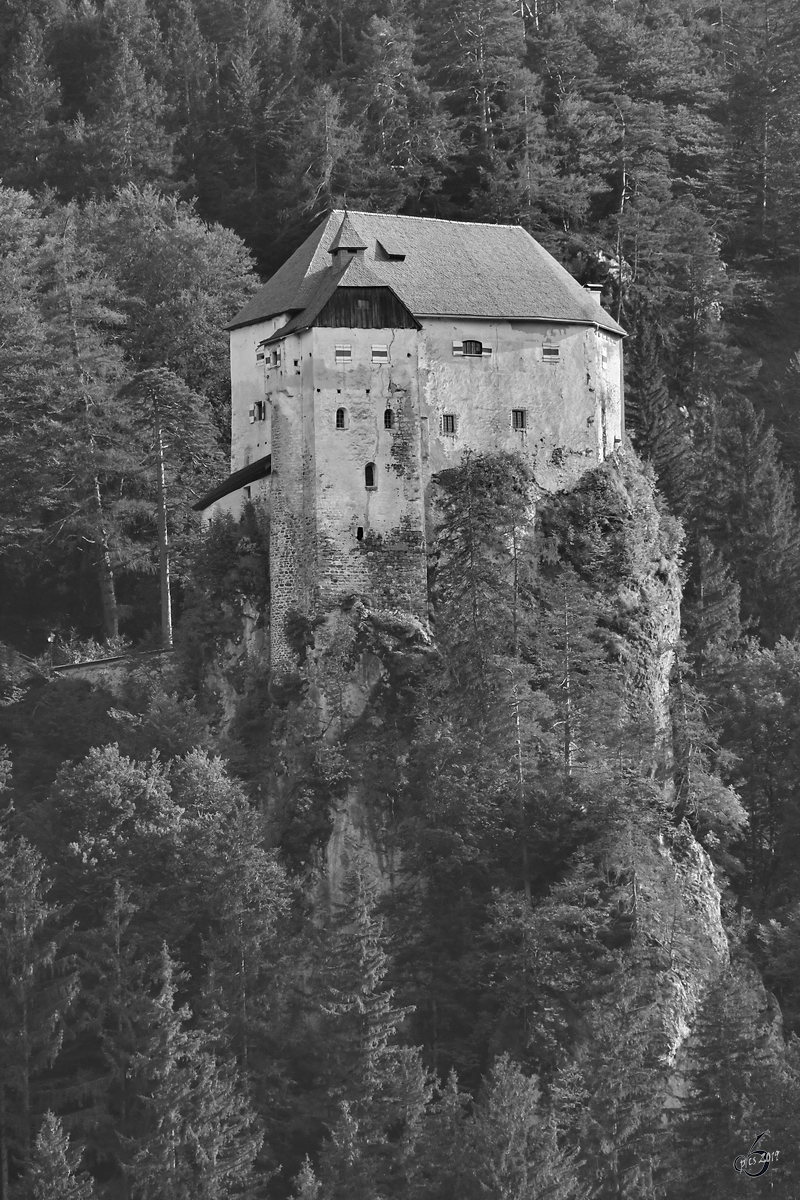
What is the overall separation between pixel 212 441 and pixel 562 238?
15.0m

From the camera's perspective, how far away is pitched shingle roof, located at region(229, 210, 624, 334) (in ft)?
189

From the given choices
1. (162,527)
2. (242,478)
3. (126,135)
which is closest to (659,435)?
(162,527)

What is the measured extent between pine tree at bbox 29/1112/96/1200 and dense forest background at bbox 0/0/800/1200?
8 centimetres

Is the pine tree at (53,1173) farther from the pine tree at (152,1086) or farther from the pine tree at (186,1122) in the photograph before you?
the pine tree at (186,1122)

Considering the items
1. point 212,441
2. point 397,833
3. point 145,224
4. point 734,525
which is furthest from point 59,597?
point 734,525

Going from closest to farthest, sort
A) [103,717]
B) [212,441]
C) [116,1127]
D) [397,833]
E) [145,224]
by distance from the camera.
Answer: [116,1127] < [397,833] < [103,717] < [212,441] < [145,224]

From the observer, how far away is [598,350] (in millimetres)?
59188

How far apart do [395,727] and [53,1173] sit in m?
14.0

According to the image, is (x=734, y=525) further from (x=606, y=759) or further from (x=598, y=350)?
(x=606, y=759)

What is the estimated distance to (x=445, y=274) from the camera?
59.0m

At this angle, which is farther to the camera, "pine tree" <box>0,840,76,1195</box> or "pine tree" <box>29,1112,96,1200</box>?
"pine tree" <box>0,840,76,1195</box>

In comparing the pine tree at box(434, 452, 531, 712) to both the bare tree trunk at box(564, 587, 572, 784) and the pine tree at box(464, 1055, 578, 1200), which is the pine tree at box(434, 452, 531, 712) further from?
the pine tree at box(464, 1055, 578, 1200)

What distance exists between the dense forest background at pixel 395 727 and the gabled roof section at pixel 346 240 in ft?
21.3

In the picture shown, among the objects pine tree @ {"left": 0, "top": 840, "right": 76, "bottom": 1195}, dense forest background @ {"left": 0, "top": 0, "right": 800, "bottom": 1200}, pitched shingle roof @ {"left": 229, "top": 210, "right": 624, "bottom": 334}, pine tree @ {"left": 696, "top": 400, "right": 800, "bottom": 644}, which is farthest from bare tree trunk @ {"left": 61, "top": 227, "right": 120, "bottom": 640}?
pine tree @ {"left": 696, "top": 400, "right": 800, "bottom": 644}
